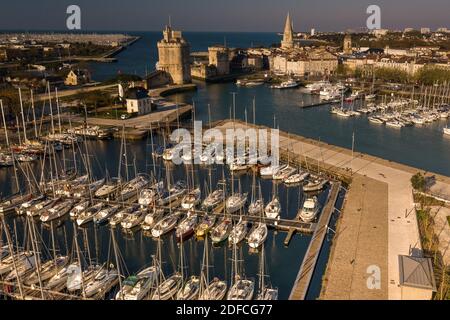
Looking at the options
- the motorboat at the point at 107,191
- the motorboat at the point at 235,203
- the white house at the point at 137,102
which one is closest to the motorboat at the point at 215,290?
the motorboat at the point at 235,203

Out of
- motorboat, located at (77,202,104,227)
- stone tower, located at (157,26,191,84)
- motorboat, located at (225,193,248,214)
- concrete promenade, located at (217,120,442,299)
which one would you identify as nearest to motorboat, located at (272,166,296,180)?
concrete promenade, located at (217,120,442,299)

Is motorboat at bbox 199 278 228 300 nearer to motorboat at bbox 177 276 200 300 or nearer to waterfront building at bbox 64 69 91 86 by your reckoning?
motorboat at bbox 177 276 200 300

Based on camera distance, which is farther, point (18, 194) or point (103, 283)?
point (18, 194)

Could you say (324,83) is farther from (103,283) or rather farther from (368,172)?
(103,283)

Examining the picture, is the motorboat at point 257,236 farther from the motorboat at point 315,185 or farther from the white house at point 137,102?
the white house at point 137,102

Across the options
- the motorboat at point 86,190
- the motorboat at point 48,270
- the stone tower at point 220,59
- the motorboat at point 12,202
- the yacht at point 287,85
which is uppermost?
the stone tower at point 220,59
